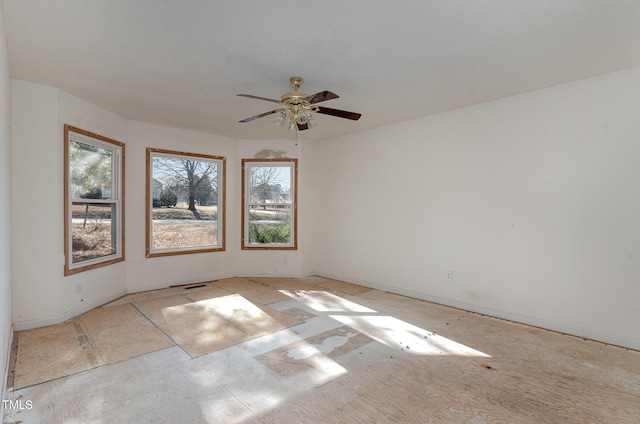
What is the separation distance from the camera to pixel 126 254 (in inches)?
179

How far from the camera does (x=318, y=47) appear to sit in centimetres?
250

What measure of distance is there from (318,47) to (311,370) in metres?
2.64

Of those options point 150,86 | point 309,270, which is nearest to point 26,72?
point 150,86

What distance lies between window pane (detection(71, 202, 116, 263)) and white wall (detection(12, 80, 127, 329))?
0.28 meters

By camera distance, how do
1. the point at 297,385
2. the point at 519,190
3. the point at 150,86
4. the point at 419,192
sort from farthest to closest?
the point at 419,192 < the point at 519,190 < the point at 150,86 < the point at 297,385

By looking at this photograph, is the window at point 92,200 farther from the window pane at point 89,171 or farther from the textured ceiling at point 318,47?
the textured ceiling at point 318,47

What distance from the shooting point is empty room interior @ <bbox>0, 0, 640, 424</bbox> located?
2.13m

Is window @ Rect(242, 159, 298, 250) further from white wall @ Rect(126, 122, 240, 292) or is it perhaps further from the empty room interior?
the empty room interior

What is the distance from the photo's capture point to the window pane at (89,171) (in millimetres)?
3733

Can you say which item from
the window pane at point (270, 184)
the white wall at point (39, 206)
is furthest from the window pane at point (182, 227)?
the white wall at point (39, 206)

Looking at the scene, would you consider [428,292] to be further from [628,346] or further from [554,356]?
[628,346]

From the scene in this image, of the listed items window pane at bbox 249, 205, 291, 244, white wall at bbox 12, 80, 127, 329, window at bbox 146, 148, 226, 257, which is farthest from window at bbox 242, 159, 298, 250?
white wall at bbox 12, 80, 127, 329

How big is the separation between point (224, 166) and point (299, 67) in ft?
10.3

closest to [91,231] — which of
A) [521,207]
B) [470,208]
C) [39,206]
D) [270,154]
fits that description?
[39,206]
